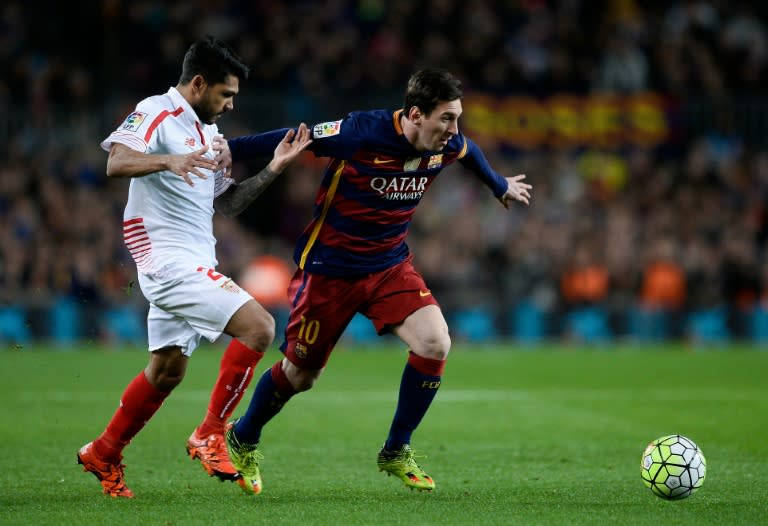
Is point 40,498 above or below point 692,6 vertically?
below

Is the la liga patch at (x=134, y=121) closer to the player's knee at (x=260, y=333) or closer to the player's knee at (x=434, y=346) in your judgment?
the player's knee at (x=260, y=333)

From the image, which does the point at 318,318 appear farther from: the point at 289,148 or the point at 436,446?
the point at 436,446

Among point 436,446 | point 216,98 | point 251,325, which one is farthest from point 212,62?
point 436,446

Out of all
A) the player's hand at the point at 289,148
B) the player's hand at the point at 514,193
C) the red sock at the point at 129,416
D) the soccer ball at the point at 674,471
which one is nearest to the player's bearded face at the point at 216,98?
the player's hand at the point at 289,148

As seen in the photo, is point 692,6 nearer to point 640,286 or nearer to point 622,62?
point 622,62

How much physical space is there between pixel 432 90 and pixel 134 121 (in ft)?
5.31

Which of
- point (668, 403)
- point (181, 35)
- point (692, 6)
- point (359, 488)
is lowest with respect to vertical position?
point (359, 488)

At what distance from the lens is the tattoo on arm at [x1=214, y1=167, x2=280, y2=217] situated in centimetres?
640

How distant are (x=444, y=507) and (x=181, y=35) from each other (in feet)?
51.3

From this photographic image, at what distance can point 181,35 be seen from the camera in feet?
66.0

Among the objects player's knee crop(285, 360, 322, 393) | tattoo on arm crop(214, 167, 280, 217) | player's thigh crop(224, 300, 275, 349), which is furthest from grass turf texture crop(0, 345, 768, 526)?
tattoo on arm crop(214, 167, 280, 217)

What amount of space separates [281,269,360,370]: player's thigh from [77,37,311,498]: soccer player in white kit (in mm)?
390

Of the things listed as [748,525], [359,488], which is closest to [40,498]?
[359,488]

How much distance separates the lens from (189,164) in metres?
5.76
